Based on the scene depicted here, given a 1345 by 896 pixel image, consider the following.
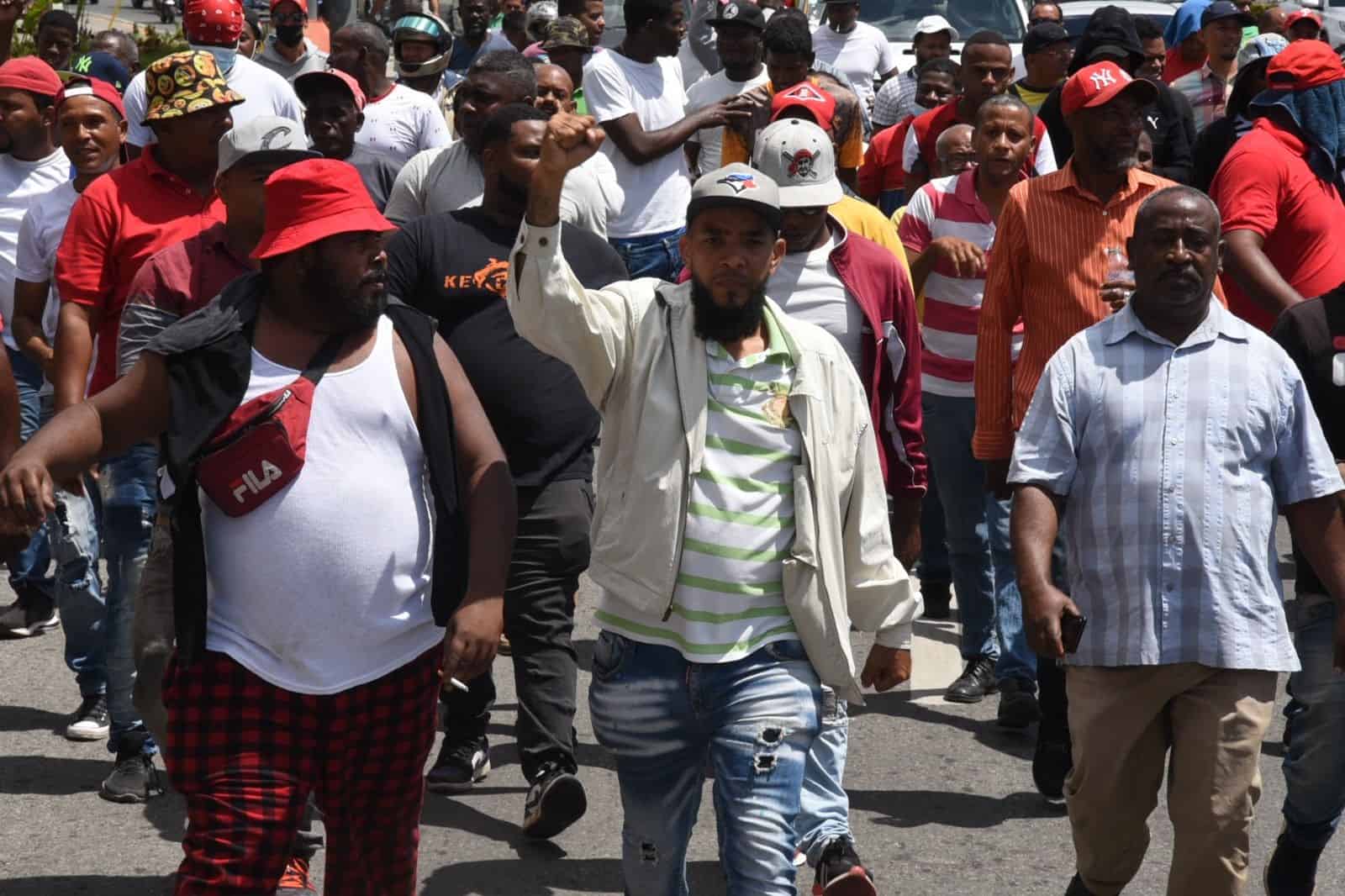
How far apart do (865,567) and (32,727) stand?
372 centimetres

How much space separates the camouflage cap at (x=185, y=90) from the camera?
6.04 meters

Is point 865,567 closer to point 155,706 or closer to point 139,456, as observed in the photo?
point 155,706

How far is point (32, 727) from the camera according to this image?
7168mm

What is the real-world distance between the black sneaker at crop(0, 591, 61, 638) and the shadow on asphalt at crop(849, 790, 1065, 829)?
12.3 feet

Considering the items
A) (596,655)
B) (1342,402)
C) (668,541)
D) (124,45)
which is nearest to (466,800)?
(596,655)

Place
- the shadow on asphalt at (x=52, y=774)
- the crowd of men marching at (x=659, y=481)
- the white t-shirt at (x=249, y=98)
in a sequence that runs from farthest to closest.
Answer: the white t-shirt at (x=249, y=98) → the shadow on asphalt at (x=52, y=774) → the crowd of men marching at (x=659, y=481)

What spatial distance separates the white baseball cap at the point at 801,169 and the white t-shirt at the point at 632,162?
360 cm

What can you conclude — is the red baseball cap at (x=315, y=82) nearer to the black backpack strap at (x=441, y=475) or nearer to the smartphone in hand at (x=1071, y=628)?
the black backpack strap at (x=441, y=475)

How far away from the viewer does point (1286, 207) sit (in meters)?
6.77

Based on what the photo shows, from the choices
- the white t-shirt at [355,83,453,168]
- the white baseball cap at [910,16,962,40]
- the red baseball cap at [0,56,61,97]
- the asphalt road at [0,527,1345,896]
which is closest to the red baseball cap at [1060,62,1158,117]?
the asphalt road at [0,527,1345,896]

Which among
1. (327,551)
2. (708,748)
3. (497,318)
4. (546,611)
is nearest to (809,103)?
(497,318)

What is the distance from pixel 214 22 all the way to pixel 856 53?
5.77 m

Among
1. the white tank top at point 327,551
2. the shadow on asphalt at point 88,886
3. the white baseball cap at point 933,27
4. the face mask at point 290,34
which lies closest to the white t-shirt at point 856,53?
the white baseball cap at point 933,27

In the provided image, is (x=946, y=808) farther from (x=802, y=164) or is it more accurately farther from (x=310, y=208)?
(x=310, y=208)
